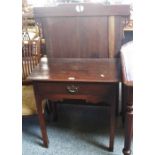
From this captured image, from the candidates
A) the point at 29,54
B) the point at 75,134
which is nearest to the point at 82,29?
the point at 29,54

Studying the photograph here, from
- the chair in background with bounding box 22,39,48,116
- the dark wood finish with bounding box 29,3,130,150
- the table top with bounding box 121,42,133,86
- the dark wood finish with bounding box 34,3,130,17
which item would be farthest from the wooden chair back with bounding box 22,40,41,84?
the table top with bounding box 121,42,133,86

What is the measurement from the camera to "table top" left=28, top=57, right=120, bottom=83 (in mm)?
1338

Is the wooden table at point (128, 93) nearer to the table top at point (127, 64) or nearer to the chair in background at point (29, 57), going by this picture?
the table top at point (127, 64)

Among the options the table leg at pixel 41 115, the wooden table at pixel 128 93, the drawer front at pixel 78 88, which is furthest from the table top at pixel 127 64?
the table leg at pixel 41 115

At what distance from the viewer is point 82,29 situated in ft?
5.39

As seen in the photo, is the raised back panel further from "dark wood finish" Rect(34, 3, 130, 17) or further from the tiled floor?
the tiled floor

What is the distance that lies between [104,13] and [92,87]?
0.55 meters

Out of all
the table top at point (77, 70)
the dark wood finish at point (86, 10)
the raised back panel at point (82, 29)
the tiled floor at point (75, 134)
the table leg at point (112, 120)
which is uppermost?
the dark wood finish at point (86, 10)

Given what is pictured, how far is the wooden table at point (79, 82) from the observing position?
1.33 m

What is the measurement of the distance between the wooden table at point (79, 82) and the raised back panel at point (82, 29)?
0.18 meters
